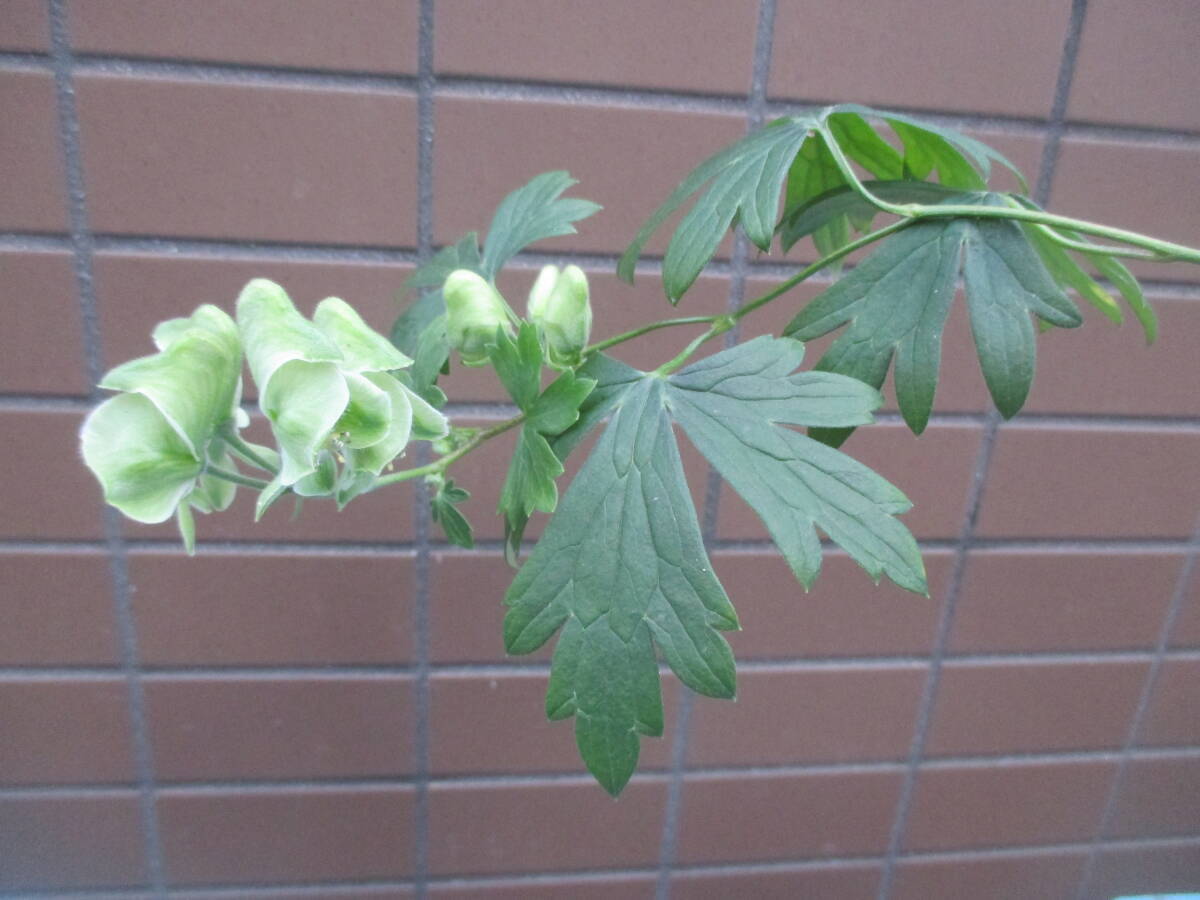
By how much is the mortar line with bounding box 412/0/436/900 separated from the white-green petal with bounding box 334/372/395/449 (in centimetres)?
39

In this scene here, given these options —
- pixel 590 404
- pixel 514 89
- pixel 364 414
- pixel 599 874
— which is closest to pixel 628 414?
pixel 590 404

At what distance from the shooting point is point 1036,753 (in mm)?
994

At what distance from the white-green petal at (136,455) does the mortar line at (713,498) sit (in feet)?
1.71

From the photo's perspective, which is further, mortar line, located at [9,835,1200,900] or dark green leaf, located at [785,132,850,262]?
mortar line, located at [9,835,1200,900]

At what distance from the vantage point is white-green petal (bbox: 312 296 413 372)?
1.10 feet

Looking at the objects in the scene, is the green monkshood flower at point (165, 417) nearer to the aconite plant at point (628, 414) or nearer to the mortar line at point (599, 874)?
the aconite plant at point (628, 414)

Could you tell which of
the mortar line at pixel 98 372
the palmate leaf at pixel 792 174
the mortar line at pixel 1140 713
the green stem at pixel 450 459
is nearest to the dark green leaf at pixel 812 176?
the palmate leaf at pixel 792 174

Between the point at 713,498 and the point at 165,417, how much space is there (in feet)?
1.88

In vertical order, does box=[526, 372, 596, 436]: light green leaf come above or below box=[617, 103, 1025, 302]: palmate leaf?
below

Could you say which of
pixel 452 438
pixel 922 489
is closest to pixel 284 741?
pixel 452 438

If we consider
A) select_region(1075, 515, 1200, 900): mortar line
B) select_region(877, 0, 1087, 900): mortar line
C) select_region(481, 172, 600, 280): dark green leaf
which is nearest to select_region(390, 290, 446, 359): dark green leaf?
select_region(481, 172, 600, 280): dark green leaf

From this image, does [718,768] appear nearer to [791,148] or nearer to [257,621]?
[257,621]

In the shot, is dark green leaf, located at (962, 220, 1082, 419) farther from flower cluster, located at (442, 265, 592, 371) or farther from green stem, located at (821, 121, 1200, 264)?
flower cluster, located at (442, 265, 592, 371)

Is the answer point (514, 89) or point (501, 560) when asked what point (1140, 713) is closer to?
point (501, 560)
